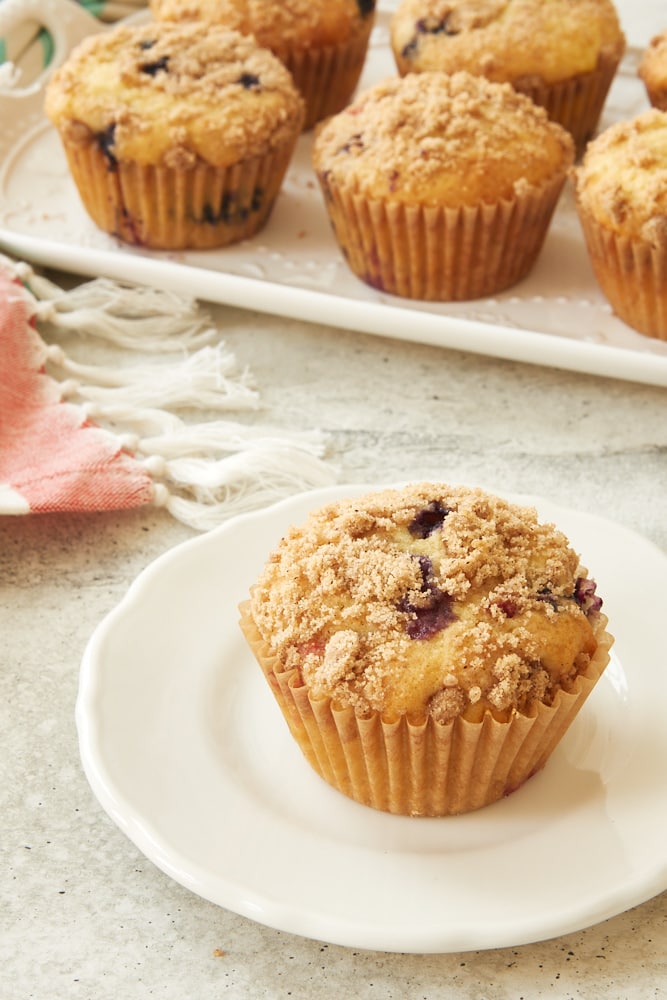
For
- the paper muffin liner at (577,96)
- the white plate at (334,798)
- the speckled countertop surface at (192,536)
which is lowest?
the speckled countertop surface at (192,536)

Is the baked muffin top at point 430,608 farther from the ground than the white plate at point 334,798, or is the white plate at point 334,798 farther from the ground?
the baked muffin top at point 430,608

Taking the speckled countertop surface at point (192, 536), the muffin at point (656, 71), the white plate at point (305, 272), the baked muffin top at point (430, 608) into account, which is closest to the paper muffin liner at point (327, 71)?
the white plate at point (305, 272)

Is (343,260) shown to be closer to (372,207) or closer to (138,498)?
(372,207)

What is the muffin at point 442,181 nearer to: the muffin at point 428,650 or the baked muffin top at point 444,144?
the baked muffin top at point 444,144

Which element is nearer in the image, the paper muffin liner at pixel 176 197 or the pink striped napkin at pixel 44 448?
the pink striped napkin at pixel 44 448

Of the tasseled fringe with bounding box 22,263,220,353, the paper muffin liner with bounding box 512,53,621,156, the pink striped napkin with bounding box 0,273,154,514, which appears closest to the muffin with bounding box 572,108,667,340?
the paper muffin liner with bounding box 512,53,621,156

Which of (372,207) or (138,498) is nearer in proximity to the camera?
(138,498)

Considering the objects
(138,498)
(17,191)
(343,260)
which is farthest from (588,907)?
(17,191)
